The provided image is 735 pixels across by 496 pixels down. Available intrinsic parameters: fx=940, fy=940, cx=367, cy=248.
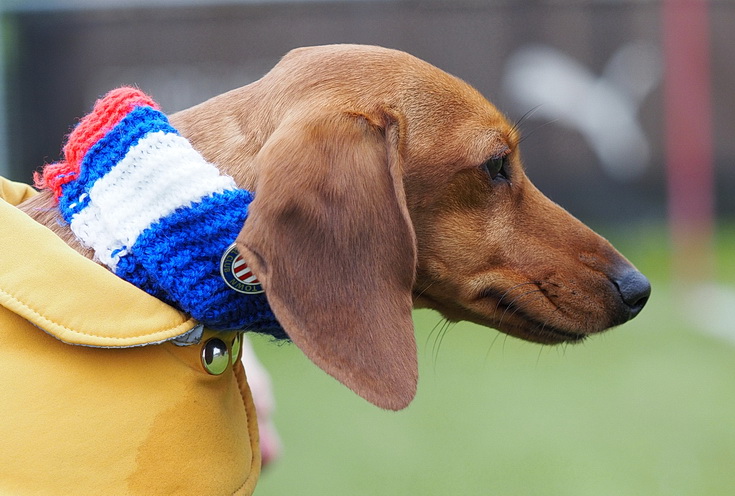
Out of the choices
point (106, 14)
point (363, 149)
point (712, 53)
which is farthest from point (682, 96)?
point (363, 149)

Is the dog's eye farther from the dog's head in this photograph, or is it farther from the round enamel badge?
the round enamel badge

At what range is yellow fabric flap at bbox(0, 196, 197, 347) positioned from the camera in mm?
1813

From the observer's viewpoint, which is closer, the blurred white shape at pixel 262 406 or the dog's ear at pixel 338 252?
the dog's ear at pixel 338 252

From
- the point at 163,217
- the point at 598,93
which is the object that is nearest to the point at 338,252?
the point at 163,217

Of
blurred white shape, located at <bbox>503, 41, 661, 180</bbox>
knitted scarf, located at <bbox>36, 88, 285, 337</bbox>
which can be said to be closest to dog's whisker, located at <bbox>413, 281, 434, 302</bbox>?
knitted scarf, located at <bbox>36, 88, 285, 337</bbox>

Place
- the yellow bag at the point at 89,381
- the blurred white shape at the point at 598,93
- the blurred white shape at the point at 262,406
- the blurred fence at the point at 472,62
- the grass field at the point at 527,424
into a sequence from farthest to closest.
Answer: the blurred white shape at the point at 598,93 < the blurred fence at the point at 472,62 < the grass field at the point at 527,424 < the blurred white shape at the point at 262,406 < the yellow bag at the point at 89,381

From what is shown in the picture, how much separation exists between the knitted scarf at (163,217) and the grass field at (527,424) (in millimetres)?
1600

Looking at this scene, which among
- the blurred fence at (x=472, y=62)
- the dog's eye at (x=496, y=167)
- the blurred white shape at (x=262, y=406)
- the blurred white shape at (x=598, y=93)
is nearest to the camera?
the dog's eye at (x=496, y=167)

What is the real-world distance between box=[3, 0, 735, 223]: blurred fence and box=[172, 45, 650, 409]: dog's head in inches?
260

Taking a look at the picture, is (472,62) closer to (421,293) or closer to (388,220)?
(421,293)

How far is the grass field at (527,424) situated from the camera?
13.6 feet

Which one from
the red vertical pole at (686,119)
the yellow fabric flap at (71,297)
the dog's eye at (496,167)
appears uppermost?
the dog's eye at (496,167)

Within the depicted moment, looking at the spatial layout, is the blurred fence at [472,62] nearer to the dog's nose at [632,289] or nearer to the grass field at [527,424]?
the grass field at [527,424]

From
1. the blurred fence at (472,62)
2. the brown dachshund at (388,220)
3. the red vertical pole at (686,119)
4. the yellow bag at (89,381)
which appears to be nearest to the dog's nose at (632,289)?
the brown dachshund at (388,220)
